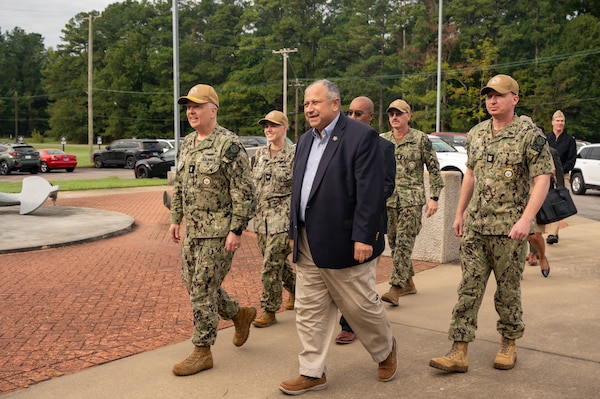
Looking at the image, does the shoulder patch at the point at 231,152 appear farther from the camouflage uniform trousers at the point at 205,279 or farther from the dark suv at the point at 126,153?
the dark suv at the point at 126,153

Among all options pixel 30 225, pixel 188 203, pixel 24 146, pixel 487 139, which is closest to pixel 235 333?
pixel 188 203

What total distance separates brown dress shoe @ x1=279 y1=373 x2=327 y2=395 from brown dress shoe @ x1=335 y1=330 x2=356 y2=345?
3.54 feet

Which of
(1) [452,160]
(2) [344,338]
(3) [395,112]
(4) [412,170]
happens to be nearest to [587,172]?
(1) [452,160]

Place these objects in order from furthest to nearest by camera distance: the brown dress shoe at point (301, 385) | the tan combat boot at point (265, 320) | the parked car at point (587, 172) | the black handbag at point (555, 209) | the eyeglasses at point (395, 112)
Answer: the parked car at point (587, 172)
the black handbag at point (555, 209)
the eyeglasses at point (395, 112)
the tan combat boot at point (265, 320)
the brown dress shoe at point (301, 385)

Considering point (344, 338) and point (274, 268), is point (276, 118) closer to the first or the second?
point (274, 268)

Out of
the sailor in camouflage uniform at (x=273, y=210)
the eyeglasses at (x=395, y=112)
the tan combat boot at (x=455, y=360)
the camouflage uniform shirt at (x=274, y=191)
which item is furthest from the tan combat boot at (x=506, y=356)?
the eyeglasses at (x=395, y=112)

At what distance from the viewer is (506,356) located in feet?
16.0

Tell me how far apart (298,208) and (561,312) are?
3344mm

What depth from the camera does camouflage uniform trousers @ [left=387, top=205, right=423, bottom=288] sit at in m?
6.76

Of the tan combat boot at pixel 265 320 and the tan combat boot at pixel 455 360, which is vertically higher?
the tan combat boot at pixel 455 360

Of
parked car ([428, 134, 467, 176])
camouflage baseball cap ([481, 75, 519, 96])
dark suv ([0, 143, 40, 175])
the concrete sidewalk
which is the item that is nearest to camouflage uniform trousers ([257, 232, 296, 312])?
the concrete sidewalk

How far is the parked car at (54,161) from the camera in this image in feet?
115

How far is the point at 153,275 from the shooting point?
8.49 metres

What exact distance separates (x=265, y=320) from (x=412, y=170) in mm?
2092
